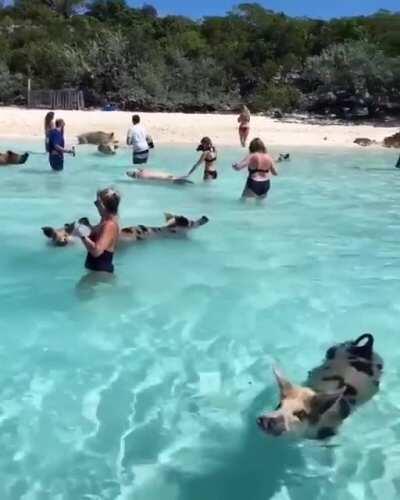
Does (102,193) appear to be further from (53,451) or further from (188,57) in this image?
(188,57)

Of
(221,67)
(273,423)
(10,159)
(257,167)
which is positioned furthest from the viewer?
(221,67)

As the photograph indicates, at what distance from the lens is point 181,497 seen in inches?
166

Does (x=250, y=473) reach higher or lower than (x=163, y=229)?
lower

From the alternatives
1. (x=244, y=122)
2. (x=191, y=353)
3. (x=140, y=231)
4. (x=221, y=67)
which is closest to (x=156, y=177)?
(x=140, y=231)

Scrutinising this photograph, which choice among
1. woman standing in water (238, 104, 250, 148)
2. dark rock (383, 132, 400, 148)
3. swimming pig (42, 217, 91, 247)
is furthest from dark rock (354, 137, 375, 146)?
swimming pig (42, 217, 91, 247)

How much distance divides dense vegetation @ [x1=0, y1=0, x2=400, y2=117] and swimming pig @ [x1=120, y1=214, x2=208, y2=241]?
26.9 meters

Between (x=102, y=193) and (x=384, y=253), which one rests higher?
(x=102, y=193)

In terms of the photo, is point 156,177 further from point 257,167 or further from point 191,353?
point 191,353

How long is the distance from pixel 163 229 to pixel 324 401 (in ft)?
17.8

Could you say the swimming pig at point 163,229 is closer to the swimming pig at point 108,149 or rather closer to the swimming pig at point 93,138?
the swimming pig at point 108,149

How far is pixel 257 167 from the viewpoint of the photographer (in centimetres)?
1225

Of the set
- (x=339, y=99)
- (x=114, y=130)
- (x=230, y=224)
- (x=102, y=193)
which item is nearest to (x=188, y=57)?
(x=339, y=99)

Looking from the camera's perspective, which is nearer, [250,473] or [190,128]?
[250,473]

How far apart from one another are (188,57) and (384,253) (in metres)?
34.2
